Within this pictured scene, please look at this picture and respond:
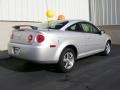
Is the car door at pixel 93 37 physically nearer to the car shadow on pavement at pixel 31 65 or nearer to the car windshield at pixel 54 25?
the car shadow on pavement at pixel 31 65

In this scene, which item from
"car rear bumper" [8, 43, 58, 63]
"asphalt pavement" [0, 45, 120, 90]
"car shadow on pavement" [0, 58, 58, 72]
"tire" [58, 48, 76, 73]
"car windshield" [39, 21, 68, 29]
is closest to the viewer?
"asphalt pavement" [0, 45, 120, 90]

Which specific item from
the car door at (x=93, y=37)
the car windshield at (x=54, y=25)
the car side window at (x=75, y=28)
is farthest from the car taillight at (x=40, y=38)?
the car door at (x=93, y=37)

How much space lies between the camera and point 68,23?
7.33 meters

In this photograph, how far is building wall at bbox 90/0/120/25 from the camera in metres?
14.2

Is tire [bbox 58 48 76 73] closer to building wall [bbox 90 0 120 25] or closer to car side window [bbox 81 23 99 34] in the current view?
car side window [bbox 81 23 99 34]

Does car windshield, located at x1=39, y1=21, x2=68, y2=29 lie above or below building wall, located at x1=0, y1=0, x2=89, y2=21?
below

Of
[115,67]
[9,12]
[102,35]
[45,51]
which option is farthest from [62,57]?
[9,12]

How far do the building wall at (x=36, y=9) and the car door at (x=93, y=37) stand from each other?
156 inches

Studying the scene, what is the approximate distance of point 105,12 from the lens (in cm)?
1484

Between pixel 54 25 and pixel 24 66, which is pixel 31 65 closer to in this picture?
pixel 24 66

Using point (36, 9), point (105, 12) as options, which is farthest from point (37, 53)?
point (105, 12)

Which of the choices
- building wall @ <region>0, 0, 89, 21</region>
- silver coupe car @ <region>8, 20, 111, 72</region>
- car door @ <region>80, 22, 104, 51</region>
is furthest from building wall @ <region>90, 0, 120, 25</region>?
silver coupe car @ <region>8, 20, 111, 72</region>

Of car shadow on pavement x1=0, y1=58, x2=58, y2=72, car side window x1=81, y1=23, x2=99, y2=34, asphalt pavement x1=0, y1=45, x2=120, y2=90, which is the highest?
car side window x1=81, y1=23, x2=99, y2=34

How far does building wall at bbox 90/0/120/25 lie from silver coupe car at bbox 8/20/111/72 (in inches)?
257
